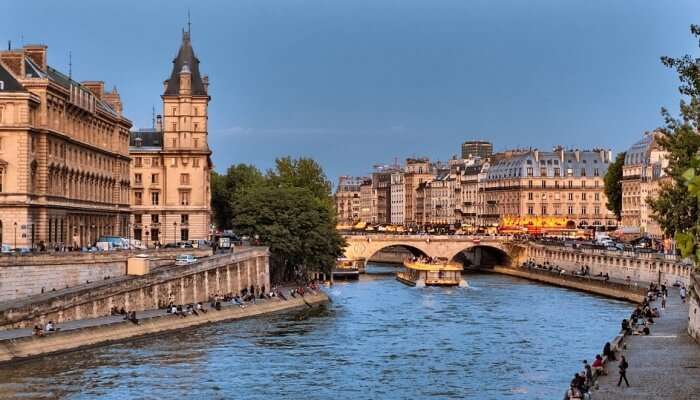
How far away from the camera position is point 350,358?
170 feet

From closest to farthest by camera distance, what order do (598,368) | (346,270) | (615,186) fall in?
(598,368)
(346,270)
(615,186)

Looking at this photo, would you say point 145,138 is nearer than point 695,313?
No

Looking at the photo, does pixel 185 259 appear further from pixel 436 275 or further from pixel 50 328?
pixel 436 275

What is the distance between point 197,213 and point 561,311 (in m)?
38.0

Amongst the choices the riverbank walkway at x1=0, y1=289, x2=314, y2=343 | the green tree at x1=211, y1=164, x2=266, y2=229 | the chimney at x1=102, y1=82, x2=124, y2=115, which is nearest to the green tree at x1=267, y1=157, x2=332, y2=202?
the green tree at x1=211, y1=164, x2=266, y2=229

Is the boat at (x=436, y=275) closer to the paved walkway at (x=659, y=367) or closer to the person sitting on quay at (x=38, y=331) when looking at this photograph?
the paved walkway at (x=659, y=367)

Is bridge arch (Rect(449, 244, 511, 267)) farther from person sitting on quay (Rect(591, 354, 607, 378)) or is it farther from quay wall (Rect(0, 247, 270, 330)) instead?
person sitting on quay (Rect(591, 354, 607, 378))

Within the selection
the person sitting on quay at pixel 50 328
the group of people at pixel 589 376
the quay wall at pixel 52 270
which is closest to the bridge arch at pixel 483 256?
the quay wall at pixel 52 270

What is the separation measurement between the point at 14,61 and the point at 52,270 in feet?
47.3

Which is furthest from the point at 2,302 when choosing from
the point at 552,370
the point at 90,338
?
the point at 552,370

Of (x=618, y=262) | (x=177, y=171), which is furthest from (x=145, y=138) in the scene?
(x=618, y=262)

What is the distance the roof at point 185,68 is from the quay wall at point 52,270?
37.2 meters

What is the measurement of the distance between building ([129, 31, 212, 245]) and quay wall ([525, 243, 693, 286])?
1368 inches

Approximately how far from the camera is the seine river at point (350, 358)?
42.1m
